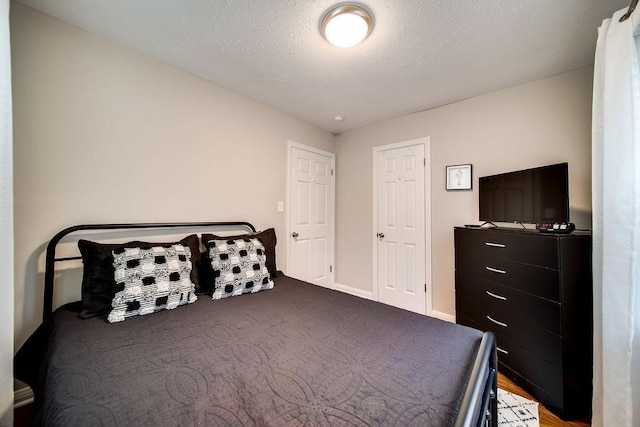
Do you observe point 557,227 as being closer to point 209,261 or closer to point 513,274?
point 513,274

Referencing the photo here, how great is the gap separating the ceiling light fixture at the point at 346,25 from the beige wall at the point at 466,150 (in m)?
1.60

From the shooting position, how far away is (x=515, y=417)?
59.7 inches

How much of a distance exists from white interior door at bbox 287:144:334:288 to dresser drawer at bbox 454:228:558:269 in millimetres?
1744

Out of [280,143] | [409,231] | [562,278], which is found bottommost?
[562,278]

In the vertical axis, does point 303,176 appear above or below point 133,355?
above

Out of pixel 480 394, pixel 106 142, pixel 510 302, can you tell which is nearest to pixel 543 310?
pixel 510 302

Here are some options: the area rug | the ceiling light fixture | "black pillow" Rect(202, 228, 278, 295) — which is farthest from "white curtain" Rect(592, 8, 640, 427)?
"black pillow" Rect(202, 228, 278, 295)

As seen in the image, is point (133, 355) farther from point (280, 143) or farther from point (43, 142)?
point (280, 143)

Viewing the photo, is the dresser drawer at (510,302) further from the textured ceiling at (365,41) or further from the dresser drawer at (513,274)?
the textured ceiling at (365,41)

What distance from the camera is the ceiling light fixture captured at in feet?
4.72

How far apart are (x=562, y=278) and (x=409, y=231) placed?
153cm

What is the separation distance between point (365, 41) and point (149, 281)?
83.2 inches

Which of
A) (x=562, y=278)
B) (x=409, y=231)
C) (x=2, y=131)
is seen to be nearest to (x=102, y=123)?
(x=2, y=131)

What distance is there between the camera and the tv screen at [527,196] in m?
1.74
